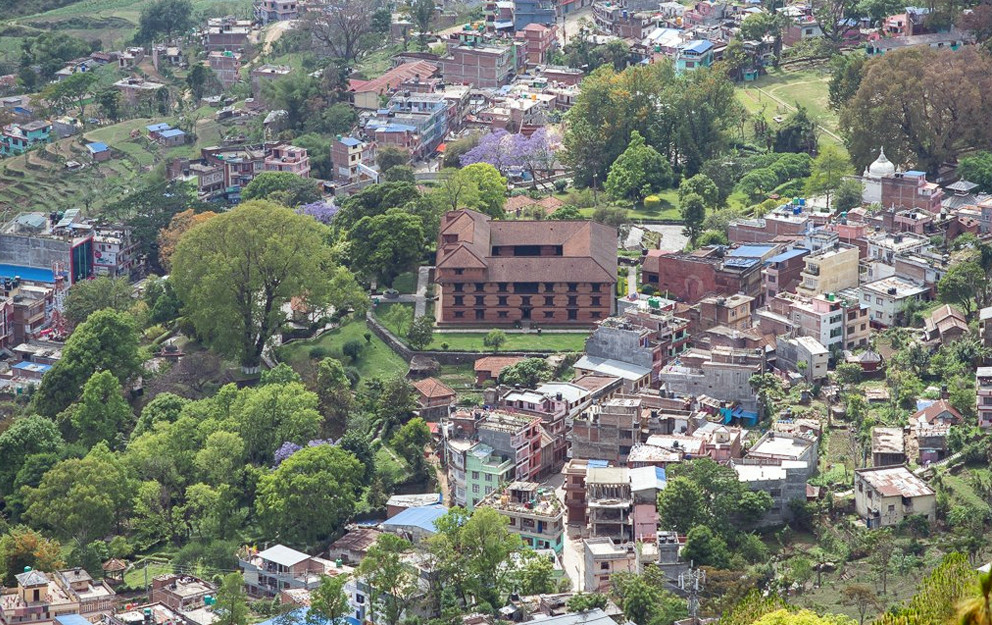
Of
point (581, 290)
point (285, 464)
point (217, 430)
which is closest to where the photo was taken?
point (285, 464)

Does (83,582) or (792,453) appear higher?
(792,453)

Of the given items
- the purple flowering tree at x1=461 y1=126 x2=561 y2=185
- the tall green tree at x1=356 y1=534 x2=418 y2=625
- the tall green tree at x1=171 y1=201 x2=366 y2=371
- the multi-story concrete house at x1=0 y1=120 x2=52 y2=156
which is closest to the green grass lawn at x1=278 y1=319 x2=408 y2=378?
the tall green tree at x1=171 y1=201 x2=366 y2=371

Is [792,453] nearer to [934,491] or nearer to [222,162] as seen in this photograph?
[934,491]

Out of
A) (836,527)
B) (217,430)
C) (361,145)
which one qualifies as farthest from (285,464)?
(361,145)

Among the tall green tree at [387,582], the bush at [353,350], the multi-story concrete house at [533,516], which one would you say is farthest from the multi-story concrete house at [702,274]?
the tall green tree at [387,582]

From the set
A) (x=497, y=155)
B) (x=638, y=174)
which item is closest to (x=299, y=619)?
(x=638, y=174)

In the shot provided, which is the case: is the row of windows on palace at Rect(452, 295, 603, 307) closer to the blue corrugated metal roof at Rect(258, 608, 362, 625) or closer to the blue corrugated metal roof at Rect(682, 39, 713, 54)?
the blue corrugated metal roof at Rect(258, 608, 362, 625)

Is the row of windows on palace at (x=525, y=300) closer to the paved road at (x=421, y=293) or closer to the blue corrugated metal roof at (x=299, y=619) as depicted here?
the paved road at (x=421, y=293)
